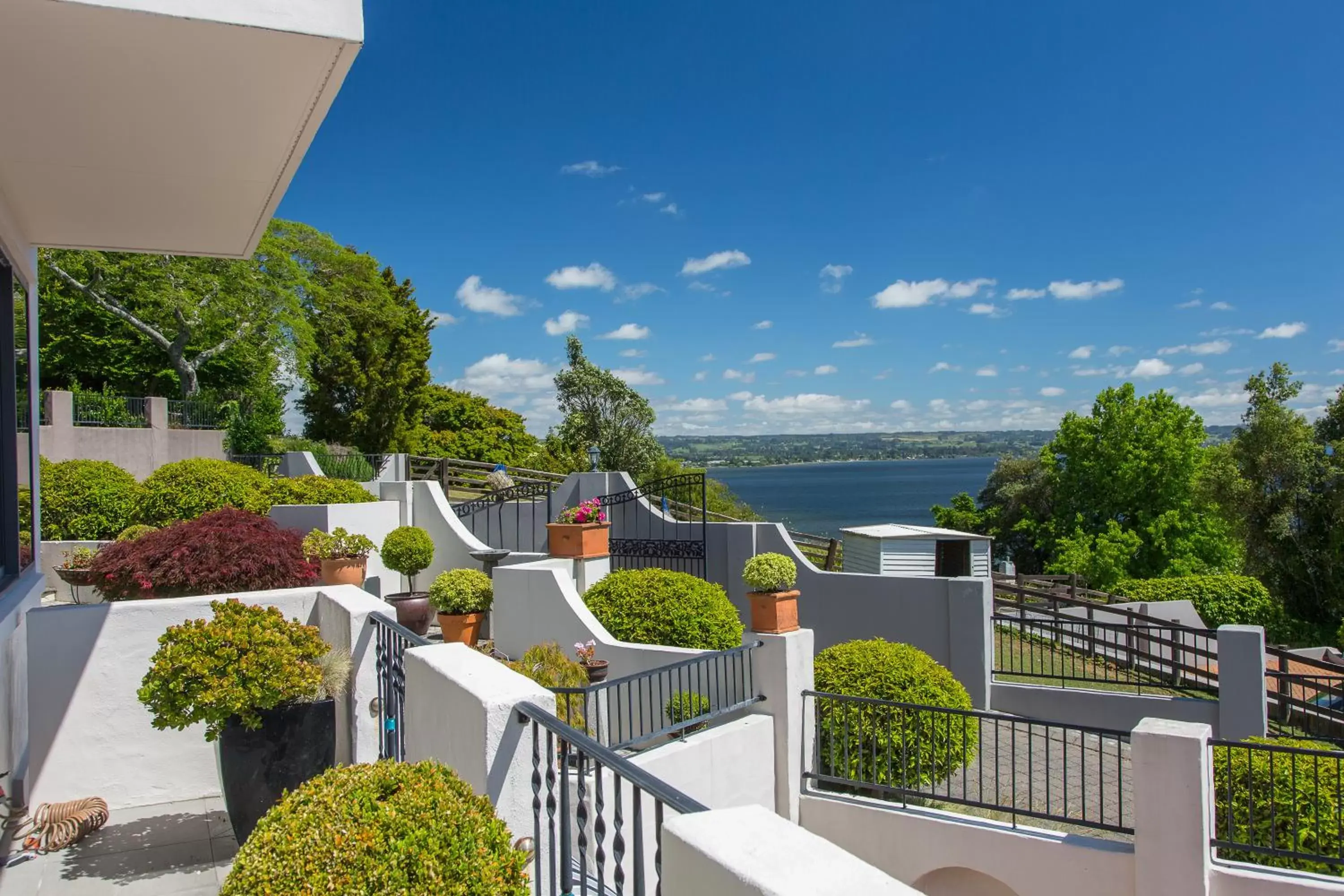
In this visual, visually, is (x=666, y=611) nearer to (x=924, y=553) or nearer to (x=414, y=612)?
(x=414, y=612)

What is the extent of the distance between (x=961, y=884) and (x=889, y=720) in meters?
1.46

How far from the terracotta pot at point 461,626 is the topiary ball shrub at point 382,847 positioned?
8.06m

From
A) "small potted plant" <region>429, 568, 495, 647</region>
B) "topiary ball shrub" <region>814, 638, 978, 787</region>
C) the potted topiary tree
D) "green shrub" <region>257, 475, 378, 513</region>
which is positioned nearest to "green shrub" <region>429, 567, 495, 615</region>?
"small potted plant" <region>429, 568, 495, 647</region>

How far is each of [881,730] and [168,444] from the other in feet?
55.4

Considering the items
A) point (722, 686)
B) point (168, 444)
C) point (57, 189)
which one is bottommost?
point (722, 686)

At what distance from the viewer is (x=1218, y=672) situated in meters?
10.1

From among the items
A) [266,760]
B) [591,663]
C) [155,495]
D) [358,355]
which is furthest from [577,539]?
[358,355]

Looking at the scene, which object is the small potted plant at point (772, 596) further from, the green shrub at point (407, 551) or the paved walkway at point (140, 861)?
the green shrub at point (407, 551)

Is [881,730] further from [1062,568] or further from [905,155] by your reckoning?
[905,155]

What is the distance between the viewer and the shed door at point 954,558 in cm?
1318

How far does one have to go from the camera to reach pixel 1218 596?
2153 centimetres

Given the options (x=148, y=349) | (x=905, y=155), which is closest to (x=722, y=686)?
(x=148, y=349)

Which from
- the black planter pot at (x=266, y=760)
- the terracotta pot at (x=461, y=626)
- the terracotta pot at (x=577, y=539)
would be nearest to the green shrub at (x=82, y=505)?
the terracotta pot at (x=461, y=626)

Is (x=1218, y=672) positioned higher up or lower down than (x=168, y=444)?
lower down
